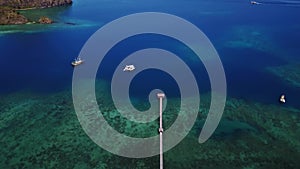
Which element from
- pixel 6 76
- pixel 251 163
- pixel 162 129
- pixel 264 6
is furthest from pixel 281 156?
pixel 264 6

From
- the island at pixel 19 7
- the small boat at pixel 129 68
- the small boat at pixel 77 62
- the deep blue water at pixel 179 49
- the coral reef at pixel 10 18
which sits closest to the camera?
the deep blue water at pixel 179 49

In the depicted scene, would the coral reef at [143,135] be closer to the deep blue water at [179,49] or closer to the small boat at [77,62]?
the deep blue water at [179,49]

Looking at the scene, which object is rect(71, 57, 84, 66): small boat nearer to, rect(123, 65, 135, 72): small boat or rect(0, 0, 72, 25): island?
rect(123, 65, 135, 72): small boat

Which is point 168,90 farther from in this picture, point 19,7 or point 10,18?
point 19,7

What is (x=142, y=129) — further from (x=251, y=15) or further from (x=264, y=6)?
(x=264, y=6)

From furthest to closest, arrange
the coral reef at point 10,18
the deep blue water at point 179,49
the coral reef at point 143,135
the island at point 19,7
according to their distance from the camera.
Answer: the island at point 19,7 < the coral reef at point 10,18 < the deep blue water at point 179,49 < the coral reef at point 143,135

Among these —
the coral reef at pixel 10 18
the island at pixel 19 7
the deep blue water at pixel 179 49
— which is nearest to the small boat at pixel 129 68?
the deep blue water at pixel 179 49

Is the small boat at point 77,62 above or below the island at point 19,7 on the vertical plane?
below
